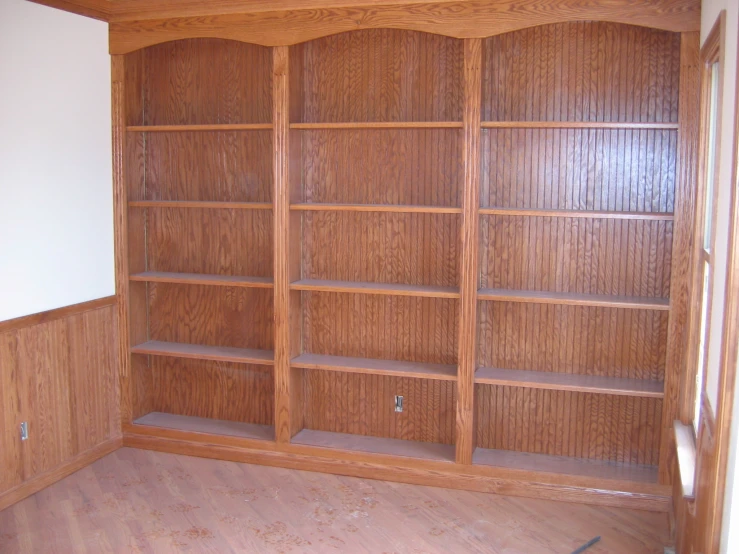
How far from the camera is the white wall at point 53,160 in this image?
11.8ft

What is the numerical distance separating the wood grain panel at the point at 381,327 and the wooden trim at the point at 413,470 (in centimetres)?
60

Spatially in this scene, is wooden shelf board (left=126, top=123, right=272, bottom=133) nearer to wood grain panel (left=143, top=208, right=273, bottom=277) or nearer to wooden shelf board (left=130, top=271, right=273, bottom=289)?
wood grain panel (left=143, top=208, right=273, bottom=277)

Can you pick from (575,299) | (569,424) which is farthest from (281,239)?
(569,424)

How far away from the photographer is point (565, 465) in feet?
13.0

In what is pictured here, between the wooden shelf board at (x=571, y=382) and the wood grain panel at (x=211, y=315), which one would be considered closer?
the wooden shelf board at (x=571, y=382)

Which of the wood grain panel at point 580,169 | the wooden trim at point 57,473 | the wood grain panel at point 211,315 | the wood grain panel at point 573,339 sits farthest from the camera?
the wood grain panel at point 211,315

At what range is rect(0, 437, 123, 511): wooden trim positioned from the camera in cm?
367

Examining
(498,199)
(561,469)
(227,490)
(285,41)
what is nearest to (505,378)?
(561,469)

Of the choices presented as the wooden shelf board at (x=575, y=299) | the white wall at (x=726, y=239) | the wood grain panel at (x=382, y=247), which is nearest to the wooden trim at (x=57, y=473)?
the wood grain panel at (x=382, y=247)

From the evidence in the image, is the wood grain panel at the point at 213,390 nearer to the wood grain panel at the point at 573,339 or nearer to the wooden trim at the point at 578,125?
the wood grain panel at the point at 573,339

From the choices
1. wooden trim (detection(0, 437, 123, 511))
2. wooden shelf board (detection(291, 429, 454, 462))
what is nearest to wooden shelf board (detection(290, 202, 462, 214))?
wooden shelf board (detection(291, 429, 454, 462))

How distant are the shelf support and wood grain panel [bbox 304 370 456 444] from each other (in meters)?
0.31

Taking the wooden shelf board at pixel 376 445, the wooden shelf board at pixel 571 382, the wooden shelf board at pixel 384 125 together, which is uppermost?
the wooden shelf board at pixel 384 125

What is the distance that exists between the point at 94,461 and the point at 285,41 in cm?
260
